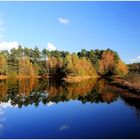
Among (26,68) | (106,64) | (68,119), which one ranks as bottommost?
(68,119)

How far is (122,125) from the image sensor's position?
19609 millimetres

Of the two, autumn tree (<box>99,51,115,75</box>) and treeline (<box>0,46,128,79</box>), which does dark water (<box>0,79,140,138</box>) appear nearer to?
treeline (<box>0,46,128,79</box>)

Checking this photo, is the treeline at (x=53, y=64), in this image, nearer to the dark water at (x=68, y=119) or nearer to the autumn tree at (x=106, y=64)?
the autumn tree at (x=106, y=64)

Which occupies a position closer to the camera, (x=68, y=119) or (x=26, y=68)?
(x=68, y=119)

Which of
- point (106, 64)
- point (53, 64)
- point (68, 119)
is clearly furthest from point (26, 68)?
point (68, 119)

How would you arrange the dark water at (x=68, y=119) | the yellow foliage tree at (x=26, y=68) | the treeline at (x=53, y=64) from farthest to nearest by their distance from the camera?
the yellow foliage tree at (x=26, y=68) → the treeline at (x=53, y=64) → the dark water at (x=68, y=119)

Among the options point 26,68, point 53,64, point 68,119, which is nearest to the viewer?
point 68,119

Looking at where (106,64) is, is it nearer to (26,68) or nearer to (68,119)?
(26,68)

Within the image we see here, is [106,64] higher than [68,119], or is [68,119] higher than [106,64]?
[106,64]

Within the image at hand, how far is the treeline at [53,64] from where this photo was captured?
77.6 metres

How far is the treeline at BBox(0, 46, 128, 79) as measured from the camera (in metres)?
77.6

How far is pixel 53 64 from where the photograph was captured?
3519 inches

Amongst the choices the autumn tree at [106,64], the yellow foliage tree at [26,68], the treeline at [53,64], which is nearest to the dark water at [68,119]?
the treeline at [53,64]

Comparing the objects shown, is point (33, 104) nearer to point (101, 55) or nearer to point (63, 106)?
point (63, 106)
